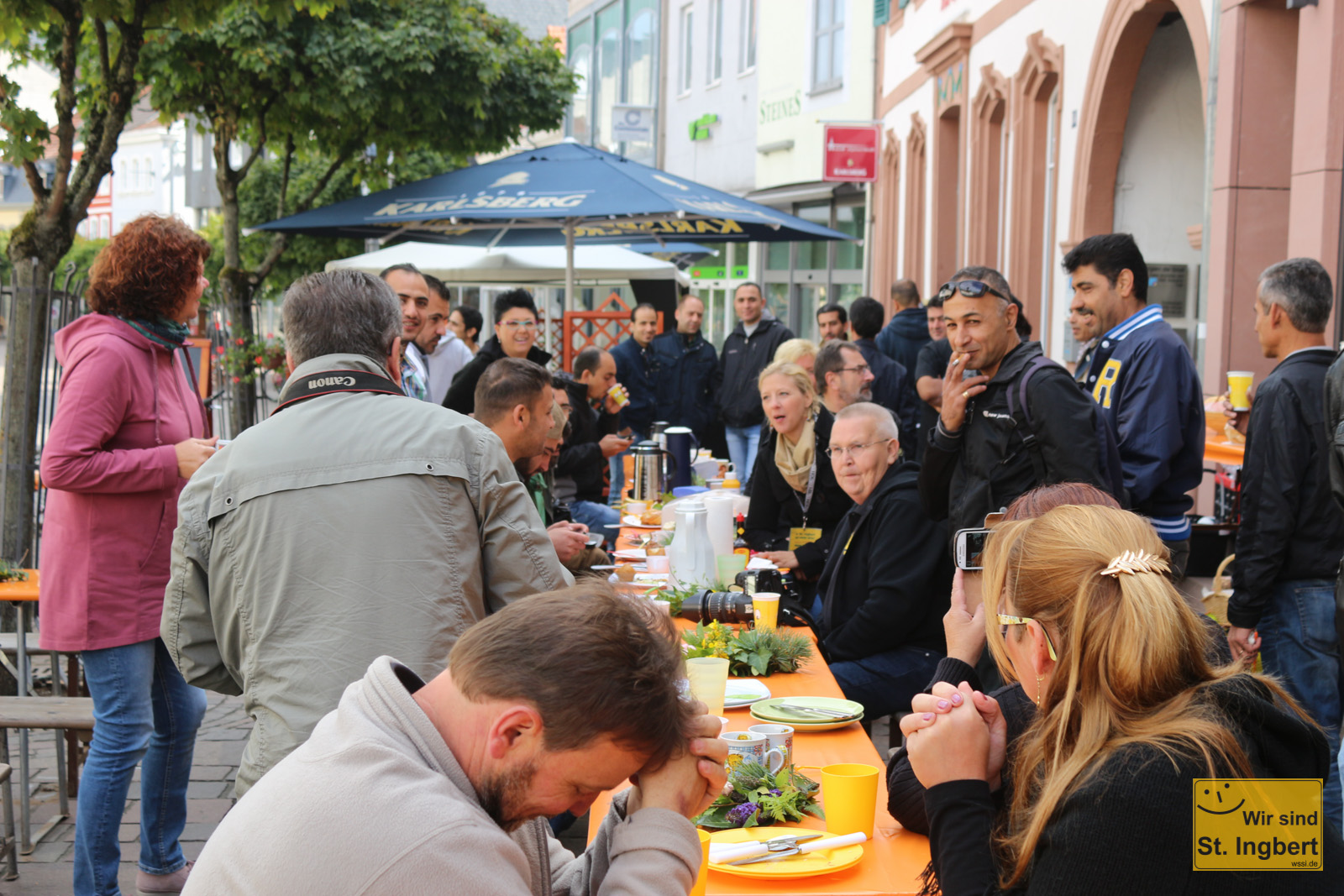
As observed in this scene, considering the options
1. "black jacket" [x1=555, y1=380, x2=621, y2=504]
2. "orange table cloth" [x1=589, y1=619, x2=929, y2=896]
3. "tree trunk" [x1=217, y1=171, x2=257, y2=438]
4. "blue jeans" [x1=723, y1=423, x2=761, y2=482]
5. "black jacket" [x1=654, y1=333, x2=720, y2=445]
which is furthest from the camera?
"tree trunk" [x1=217, y1=171, x2=257, y2=438]

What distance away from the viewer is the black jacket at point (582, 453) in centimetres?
701

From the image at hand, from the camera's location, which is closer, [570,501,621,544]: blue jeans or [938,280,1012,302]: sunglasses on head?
[938,280,1012,302]: sunglasses on head

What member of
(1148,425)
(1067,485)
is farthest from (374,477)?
(1148,425)

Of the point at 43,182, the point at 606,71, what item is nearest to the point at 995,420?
the point at 43,182

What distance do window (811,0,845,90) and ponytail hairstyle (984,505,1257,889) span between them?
18847mm

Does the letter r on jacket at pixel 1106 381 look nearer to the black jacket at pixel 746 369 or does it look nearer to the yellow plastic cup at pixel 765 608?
the yellow plastic cup at pixel 765 608

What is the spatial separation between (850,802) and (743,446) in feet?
25.9

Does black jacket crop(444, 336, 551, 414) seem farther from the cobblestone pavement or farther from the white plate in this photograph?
the white plate

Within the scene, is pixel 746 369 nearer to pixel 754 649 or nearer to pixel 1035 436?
pixel 1035 436

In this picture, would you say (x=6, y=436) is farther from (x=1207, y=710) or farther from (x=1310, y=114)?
(x=1310, y=114)

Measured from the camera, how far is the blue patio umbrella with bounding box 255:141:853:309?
8.38m

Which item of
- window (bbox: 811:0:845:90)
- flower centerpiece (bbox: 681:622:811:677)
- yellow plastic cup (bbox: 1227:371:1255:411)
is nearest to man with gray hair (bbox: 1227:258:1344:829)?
yellow plastic cup (bbox: 1227:371:1255:411)

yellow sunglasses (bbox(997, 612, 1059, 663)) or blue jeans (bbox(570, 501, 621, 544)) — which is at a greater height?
yellow sunglasses (bbox(997, 612, 1059, 663))

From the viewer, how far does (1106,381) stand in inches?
183
